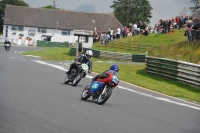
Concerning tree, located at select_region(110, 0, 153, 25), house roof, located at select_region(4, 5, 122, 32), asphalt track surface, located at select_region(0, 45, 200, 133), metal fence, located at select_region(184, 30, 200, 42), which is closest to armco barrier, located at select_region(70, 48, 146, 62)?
metal fence, located at select_region(184, 30, 200, 42)

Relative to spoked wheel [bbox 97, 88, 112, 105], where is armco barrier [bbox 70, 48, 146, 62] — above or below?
below

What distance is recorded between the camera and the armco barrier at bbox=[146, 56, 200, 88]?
79.0 feet

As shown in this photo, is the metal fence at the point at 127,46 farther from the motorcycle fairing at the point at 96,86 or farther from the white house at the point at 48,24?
the white house at the point at 48,24

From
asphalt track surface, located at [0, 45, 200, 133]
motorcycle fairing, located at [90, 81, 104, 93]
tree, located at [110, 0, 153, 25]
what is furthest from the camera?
tree, located at [110, 0, 153, 25]

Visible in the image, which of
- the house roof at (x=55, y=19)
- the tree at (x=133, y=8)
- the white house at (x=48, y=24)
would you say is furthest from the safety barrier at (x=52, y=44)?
the tree at (x=133, y=8)

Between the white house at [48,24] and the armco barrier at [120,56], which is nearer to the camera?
the armco barrier at [120,56]

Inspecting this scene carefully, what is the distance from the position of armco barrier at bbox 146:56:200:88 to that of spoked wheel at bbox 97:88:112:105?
10.5 m

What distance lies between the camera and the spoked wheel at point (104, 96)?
13.9m

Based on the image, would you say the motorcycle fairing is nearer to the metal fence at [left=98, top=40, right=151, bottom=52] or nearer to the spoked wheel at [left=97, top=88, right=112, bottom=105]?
the spoked wheel at [left=97, top=88, right=112, bottom=105]

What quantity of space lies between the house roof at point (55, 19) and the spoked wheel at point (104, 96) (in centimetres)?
8902

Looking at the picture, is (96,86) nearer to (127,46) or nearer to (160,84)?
(160,84)

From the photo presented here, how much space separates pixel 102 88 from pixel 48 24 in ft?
297

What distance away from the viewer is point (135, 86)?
23.2m

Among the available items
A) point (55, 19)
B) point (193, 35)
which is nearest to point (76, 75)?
point (193, 35)
